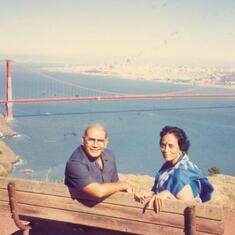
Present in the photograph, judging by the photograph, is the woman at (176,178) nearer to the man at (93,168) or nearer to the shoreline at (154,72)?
the man at (93,168)

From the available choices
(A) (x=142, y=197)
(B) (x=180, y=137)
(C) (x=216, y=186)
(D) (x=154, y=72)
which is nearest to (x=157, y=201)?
(A) (x=142, y=197)

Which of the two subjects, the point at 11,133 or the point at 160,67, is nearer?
the point at 11,133

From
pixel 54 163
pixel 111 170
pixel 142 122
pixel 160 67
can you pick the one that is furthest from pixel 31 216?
pixel 160 67

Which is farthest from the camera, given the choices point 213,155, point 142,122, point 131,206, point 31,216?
point 142,122

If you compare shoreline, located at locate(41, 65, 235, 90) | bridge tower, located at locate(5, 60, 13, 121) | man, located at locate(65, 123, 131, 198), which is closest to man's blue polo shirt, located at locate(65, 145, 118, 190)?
man, located at locate(65, 123, 131, 198)

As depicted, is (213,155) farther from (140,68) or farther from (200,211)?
(140,68)

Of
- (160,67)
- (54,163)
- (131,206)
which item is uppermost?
(160,67)

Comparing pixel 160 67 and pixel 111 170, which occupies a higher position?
pixel 160 67
